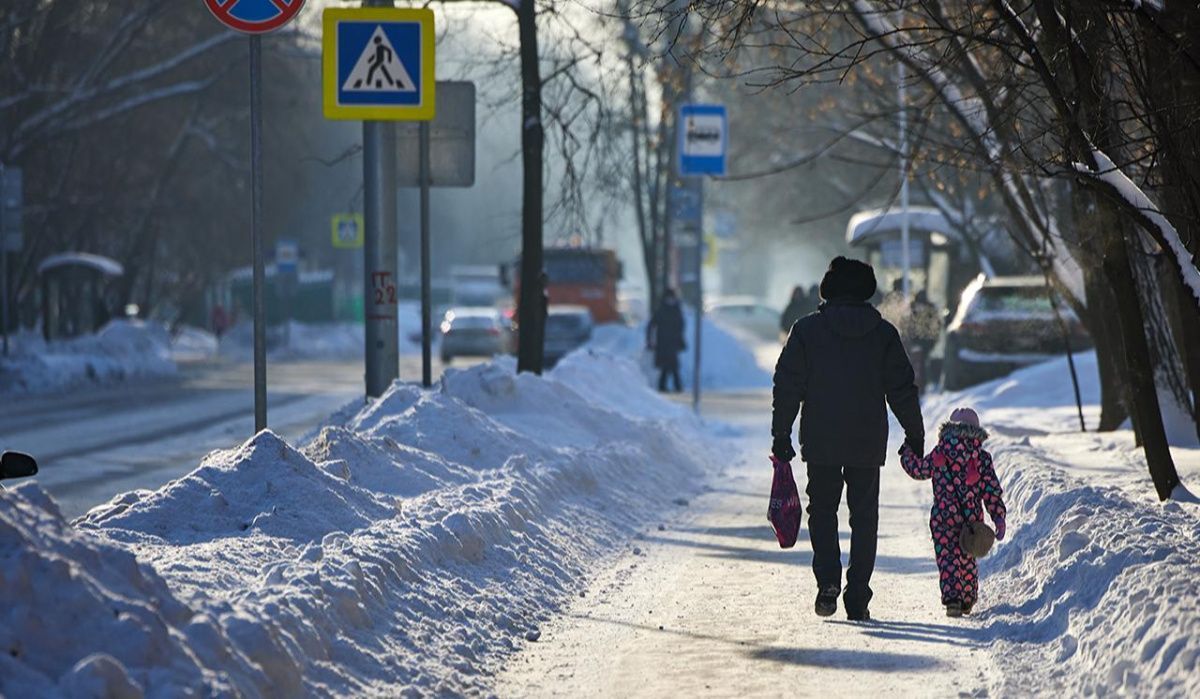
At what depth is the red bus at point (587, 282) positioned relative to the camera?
51.2m

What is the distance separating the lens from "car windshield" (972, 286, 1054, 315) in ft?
86.4

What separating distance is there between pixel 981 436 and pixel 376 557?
281 cm

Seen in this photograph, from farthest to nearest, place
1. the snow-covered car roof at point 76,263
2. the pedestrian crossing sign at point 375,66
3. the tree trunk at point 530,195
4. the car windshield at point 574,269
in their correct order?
the car windshield at point 574,269, the snow-covered car roof at point 76,263, the tree trunk at point 530,195, the pedestrian crossing sign at point 375,66

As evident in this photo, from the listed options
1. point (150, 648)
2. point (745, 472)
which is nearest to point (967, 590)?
point (150, 648)

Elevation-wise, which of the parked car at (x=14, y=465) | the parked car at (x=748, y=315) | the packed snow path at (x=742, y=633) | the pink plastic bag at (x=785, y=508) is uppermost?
the parked car at (x=14, y=465)

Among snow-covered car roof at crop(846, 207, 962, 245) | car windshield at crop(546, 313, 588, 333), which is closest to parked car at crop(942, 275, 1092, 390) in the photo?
snow-covered car roof at crop(846, 207, 962, 245)

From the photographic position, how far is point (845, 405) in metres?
9.03

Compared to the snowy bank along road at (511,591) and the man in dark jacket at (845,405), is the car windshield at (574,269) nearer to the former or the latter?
the snowy bank along road at (511,591)

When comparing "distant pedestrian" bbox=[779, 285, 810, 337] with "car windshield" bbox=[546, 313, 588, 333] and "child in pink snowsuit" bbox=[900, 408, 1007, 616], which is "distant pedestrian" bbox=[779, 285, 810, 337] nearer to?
"car windshield" bbox=[546, 313, 588, 333]

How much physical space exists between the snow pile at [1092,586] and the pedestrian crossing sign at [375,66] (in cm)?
465

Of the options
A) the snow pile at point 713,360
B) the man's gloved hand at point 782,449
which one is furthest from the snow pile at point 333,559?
the snow pile at point 713,360

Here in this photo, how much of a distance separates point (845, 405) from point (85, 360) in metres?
30.4

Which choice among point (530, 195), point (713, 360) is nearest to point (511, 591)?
point (530, 195)

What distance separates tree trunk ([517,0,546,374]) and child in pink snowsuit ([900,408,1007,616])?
10.5 m
